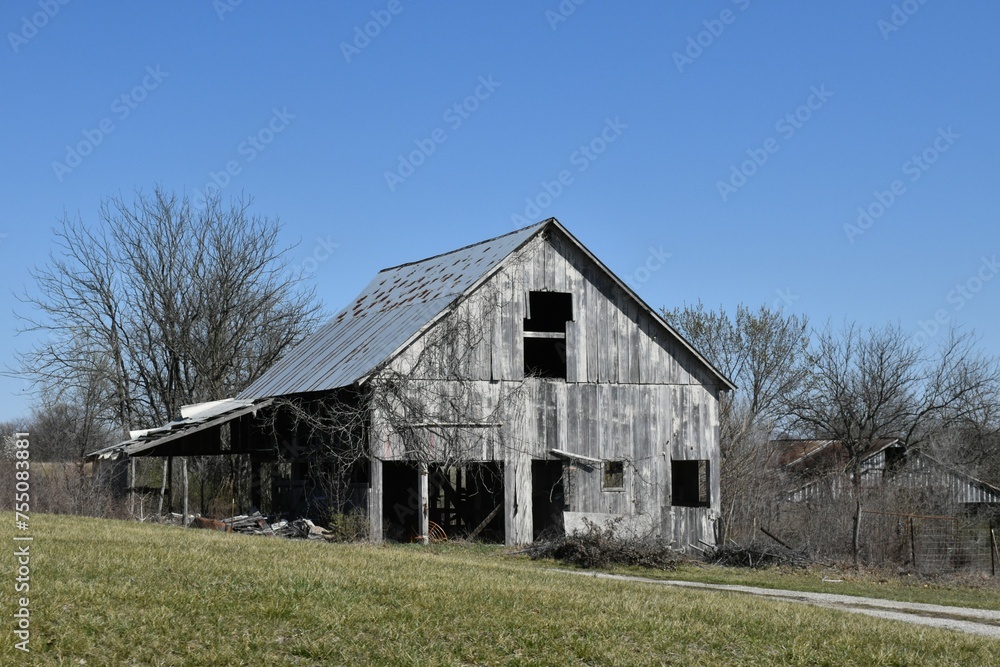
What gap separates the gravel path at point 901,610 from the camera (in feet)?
46.9

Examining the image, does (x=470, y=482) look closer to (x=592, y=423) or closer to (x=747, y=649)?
(x=592, y=423)

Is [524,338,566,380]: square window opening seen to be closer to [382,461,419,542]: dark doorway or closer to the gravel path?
[382,461,419,542]: dark doorway

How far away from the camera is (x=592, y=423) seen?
86.1 feet

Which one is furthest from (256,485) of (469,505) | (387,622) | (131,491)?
(387,622)

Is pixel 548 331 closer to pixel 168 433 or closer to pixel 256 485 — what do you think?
pixel 168 433

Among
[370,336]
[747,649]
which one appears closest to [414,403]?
[370,336]

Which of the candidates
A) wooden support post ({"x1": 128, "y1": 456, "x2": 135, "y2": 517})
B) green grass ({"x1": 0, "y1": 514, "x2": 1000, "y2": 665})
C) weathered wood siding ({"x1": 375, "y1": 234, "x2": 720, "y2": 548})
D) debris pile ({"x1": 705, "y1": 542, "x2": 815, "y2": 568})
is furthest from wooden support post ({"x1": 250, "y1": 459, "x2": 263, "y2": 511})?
green grass ({"x1": 0, "y1": 514, "x2": 1000, "y2": 665})

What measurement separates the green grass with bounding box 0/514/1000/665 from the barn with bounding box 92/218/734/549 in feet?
33.4

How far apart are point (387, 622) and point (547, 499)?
728 inches

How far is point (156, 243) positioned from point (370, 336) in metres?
19.7

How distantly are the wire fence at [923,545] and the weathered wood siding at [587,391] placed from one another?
442 centimetres

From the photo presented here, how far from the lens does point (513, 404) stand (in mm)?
25516

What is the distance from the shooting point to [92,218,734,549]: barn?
2445 cm

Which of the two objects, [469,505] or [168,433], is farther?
[469,505]
